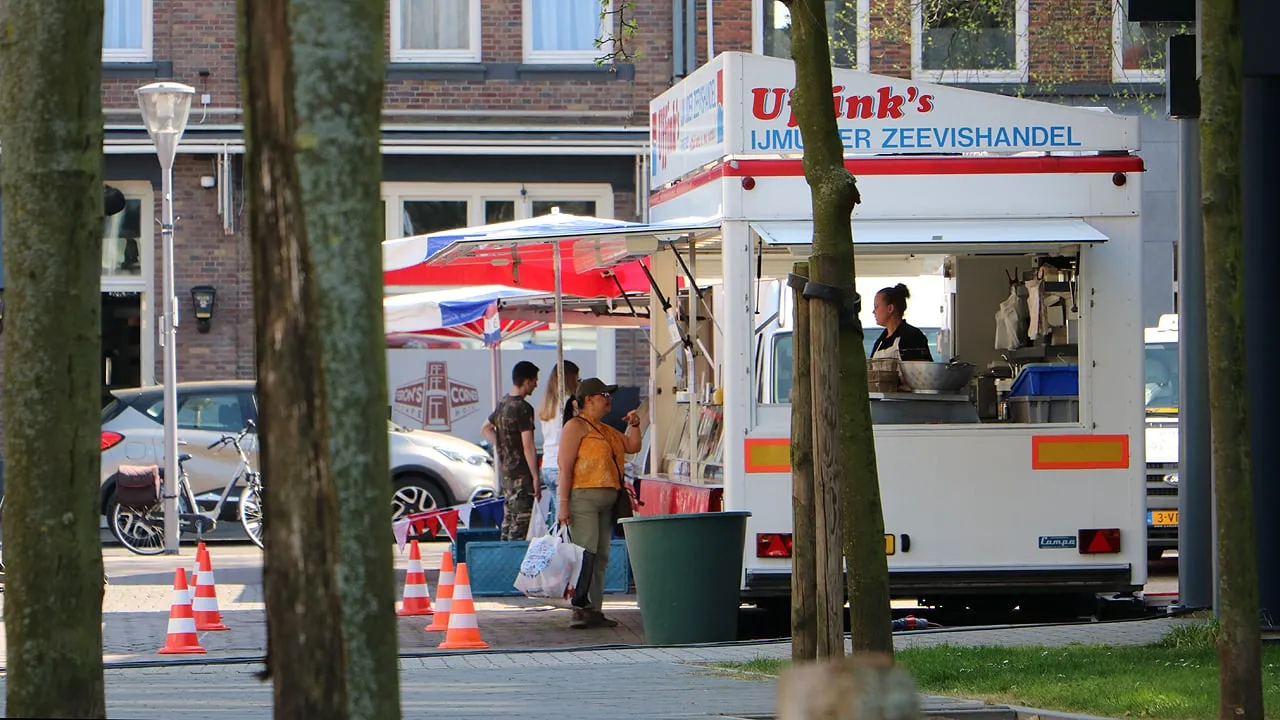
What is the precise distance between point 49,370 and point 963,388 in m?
8.22

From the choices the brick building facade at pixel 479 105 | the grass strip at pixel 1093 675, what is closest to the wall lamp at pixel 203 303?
the brick building facade at pixel 479 105

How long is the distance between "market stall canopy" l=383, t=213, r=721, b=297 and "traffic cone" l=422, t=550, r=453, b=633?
6.93 ft

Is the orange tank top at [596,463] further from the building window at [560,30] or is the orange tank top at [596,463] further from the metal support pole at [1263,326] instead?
the building window at [560,30]

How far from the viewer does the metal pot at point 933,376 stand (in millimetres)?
11859

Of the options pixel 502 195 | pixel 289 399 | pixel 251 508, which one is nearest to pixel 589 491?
pixel 251 508

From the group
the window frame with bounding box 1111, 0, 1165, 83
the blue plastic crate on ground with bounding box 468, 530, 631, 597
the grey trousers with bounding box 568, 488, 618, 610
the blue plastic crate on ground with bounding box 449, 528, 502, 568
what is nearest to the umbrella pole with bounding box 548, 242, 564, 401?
the blue plastic crate on ground with bounding box 449, 528, 502, 568

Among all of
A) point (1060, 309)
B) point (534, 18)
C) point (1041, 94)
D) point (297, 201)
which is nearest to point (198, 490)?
point (534, 18)

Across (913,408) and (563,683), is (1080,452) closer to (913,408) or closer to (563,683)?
(913,408)

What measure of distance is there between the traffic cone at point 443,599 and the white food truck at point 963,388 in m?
1.76

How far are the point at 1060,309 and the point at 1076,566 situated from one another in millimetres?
1680

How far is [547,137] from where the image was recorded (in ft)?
79.6

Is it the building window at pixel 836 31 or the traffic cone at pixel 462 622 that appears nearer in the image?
the traffic cone at pixel 462 622

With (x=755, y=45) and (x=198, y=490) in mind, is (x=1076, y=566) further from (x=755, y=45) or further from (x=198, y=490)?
(x=755, y=45)

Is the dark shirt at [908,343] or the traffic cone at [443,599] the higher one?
the dark shirt at [908,343]
